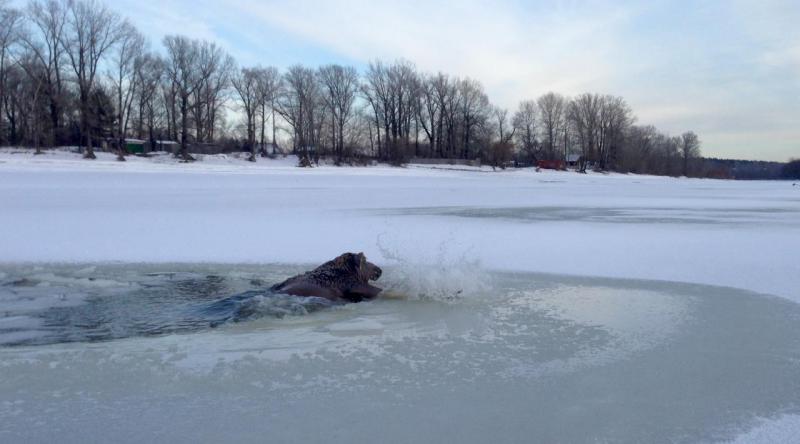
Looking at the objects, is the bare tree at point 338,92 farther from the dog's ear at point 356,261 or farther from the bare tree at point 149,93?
the dog's ear at point 356,261

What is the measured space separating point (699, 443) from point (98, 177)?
3219 cm

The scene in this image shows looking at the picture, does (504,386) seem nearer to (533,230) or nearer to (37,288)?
(37,288)

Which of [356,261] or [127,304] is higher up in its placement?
[356,261]

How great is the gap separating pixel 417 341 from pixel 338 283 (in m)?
2.26

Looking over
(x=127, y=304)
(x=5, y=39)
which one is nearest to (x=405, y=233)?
(x=127, y=304)

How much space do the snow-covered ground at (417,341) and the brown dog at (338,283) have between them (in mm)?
303

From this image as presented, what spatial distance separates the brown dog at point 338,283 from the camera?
25.5ft

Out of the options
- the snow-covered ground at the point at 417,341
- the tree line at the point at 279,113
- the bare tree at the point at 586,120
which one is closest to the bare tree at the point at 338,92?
the tree line at the point at 279,113

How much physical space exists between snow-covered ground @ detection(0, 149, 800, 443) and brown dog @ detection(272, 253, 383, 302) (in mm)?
303

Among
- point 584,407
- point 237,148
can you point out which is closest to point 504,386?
point 584,407

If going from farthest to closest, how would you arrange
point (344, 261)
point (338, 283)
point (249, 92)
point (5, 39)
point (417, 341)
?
1. point (249, 92)
2. point (5, 39)
3. point (344, 261)
4. point (338, 283)
5. point (417, 341)

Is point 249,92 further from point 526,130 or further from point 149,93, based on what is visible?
point 526,130

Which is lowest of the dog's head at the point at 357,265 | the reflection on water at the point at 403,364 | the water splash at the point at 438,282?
the reflection on water at the point at 403,364

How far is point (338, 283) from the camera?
7.99 m
